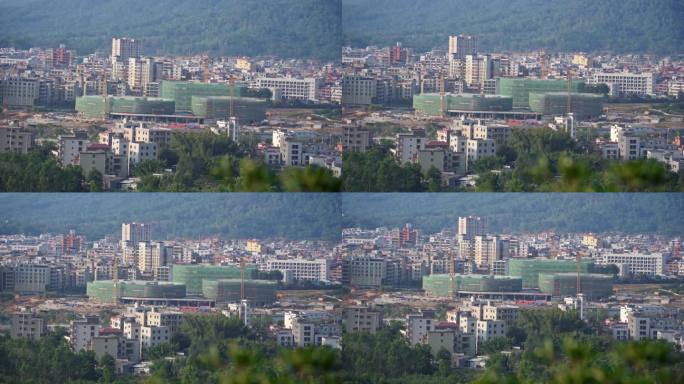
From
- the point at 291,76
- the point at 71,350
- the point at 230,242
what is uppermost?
the point at 291,76

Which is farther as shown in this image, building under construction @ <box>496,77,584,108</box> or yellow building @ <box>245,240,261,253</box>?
building under construction @ <box>496,77,584,108</box>

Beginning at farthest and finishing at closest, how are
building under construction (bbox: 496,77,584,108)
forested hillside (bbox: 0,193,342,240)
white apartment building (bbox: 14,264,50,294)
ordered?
building under construction (bbox: 496,77,584,108), white apartment building (bbox: 14,264,50,294), forested hillside (bbox: 0,193,342,240)

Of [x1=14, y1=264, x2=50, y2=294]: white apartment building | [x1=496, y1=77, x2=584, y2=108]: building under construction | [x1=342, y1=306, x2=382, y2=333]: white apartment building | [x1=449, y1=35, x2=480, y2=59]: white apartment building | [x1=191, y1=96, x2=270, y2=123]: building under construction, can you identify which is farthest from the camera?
[x1=496, y1=77, x2=584, y2=108]: building under construction

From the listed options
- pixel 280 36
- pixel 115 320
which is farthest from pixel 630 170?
pixel 115 320

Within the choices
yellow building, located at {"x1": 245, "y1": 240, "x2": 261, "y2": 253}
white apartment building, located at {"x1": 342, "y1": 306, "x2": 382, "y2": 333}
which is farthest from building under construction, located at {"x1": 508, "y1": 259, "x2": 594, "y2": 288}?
yellow building, located at {"x1": 245, "y1": 240, "x2": 261, "y2": 253}

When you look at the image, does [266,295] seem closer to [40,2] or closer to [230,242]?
[230,242]

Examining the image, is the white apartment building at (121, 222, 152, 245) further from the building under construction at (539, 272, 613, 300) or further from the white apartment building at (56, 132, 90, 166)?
the building under construction at (539, 272, 613, 300)

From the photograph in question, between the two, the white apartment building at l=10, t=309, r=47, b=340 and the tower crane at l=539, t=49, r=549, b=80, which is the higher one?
the tower crane at l=539, t=49, r=549, b=80
